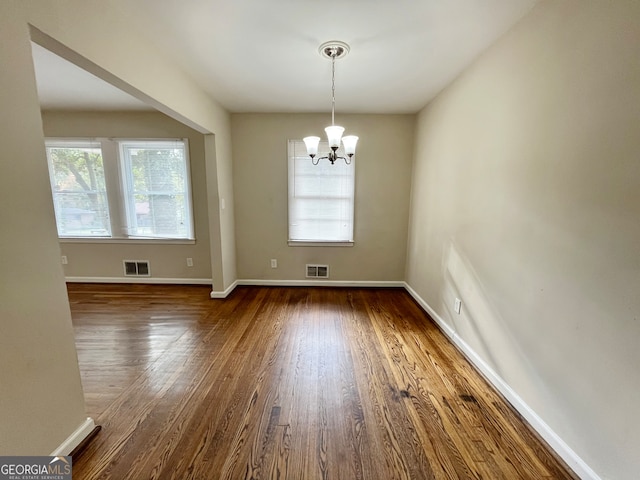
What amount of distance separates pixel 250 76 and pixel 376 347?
9.30 ft

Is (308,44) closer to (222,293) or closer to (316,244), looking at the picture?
(316,244)

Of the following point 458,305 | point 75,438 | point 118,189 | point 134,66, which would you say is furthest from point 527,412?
point 118,189

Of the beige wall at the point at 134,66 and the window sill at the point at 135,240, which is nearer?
the beige wall at the point at 134,66

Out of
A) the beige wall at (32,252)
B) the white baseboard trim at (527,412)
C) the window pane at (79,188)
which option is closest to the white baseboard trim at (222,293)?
the window pane at (79,188)

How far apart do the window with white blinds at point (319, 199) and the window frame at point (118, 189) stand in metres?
1.49

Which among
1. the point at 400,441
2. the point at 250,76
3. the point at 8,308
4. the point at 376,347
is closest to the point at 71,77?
the point at 250,76

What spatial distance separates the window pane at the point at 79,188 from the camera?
11.9ft

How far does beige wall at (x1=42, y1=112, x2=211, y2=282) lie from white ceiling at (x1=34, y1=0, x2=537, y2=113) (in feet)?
1.76

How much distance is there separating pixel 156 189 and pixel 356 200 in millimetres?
2915

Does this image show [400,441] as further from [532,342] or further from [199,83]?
[199,83]

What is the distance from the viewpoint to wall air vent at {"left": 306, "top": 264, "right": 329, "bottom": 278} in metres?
3.89

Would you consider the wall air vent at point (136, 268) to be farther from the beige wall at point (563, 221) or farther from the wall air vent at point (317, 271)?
the beige wall at point (563, 221)

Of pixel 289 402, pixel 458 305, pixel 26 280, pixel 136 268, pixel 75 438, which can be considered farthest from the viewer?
pixel 136 268

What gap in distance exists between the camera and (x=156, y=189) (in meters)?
3.69
